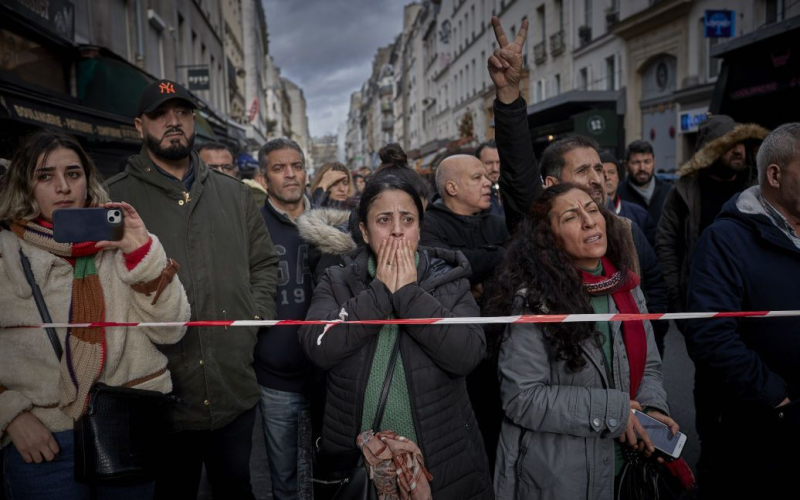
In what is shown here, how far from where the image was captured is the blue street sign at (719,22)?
13016mm

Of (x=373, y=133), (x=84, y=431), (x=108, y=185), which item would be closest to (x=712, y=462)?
(x=84, y=431)

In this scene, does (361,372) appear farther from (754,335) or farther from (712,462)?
(712,462)

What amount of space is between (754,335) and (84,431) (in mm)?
3026

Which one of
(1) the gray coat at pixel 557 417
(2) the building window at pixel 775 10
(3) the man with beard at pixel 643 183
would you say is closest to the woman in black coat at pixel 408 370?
(1) the gray coat at pixel 557 417

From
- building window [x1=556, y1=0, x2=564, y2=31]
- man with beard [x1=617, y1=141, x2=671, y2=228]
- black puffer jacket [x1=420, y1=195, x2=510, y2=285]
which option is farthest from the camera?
building window [x1=556, y1=0, x2=564, y2=31]

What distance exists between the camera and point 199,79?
15734 mm

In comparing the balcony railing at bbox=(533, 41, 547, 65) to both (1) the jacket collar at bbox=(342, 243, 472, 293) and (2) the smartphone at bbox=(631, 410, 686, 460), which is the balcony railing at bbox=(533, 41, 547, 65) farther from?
(2) the smartphone at bbox=(631, 410, 686, 460)

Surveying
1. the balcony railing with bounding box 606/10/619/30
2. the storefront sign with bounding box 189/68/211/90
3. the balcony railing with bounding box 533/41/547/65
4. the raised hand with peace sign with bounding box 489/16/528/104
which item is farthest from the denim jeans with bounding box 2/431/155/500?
the balcony railing with bounding box 533/41/547/65

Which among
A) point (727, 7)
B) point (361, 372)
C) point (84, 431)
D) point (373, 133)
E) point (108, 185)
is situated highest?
point (373, 133)

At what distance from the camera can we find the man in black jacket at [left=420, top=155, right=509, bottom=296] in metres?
3.32

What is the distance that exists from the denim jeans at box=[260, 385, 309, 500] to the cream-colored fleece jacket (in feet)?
3.22

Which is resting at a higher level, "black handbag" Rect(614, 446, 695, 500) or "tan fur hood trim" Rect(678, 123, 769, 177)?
"tan fur hood trim" Rect(678, 123, 769, 177)

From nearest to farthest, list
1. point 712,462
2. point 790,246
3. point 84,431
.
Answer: point 84,431 < point 790,246 < point 712,462

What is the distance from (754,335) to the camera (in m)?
2.55
